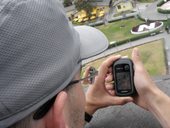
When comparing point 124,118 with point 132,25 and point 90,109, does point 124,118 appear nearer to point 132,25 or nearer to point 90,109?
point 90,109

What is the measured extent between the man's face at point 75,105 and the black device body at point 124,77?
388 mm

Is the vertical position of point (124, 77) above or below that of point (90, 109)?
above

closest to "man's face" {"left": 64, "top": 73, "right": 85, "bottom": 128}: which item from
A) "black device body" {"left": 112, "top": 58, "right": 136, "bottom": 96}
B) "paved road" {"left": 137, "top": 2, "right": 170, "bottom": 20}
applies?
"black device body" {"left": 112, "top": 58, "right": 136, "bottom": 96}

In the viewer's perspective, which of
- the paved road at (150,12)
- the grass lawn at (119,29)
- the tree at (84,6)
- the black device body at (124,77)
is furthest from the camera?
the tree at (84,6)

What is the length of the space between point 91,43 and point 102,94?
16.4 inches

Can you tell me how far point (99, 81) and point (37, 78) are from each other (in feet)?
2.11

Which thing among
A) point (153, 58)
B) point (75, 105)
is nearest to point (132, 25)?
point (153, 58)

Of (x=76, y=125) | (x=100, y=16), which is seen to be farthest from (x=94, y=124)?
(x=100, y=16)

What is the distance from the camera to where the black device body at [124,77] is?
3.91ft

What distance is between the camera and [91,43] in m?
0.88

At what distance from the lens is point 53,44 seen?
0.66 metres

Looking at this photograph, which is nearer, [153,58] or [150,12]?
[153,58]

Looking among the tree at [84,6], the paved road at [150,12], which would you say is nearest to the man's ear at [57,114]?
the paved road at [150,12]

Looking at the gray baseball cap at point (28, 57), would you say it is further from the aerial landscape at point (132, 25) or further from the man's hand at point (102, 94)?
the aerial landscape at point (132, 25)
